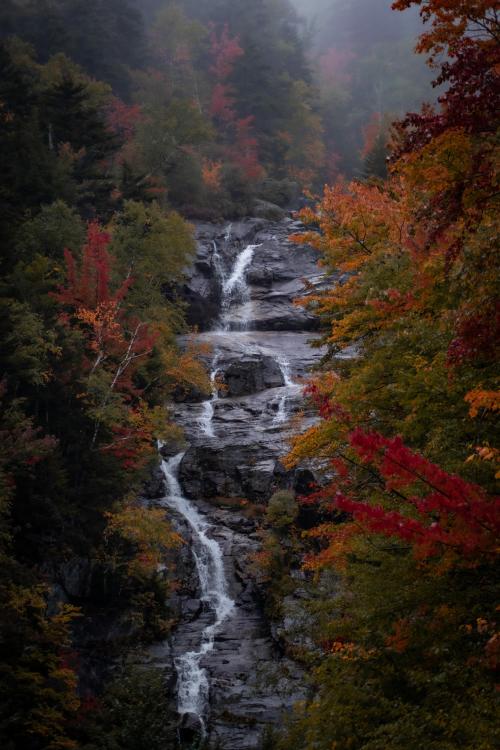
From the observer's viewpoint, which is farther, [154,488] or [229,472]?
[229,472]

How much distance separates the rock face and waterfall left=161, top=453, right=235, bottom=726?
0.19 meters

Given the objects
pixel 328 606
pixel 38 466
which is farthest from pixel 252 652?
pixel 328 606

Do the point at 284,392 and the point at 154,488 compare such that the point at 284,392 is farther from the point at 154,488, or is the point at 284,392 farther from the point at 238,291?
the point at 238,291

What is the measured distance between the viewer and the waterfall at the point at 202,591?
48.9 feet

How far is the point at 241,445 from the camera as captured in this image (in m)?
25.5

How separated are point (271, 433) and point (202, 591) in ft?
27.0

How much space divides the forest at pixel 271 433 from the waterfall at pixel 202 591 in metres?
0.22

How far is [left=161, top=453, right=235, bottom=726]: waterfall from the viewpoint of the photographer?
48.9 ft

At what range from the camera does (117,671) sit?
14.6 meters

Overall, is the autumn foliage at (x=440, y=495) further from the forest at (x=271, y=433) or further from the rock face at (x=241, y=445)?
the rock face at (x=241, y=445)

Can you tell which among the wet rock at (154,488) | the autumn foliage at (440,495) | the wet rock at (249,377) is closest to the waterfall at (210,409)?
the wet rock at (249,377)

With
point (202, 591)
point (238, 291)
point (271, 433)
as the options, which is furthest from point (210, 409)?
point (238, 291)

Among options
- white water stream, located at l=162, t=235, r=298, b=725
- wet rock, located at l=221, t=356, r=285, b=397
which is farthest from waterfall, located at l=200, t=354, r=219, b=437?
wet rock, located at l=221, t=356, r=285, b=397

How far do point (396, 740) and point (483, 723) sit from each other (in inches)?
34.5
